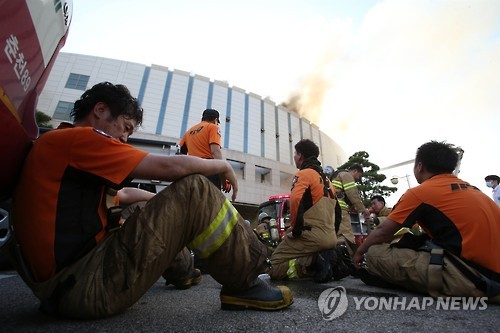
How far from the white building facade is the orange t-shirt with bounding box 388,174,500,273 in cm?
1880

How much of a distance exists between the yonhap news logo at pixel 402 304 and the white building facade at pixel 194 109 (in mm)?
19026

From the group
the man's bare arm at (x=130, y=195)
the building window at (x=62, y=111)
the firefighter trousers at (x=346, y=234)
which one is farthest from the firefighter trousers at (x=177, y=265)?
the building window at (x=62, y=111)

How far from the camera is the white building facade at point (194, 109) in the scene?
68.3 ft

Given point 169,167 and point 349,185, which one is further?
point 349,185

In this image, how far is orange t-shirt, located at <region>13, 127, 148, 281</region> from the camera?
1.06 m

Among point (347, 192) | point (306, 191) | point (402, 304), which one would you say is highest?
point (347, 192)

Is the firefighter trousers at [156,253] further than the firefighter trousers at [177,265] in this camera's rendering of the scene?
No

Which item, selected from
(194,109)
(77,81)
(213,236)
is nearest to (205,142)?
(213,236)

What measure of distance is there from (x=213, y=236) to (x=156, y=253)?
25cm

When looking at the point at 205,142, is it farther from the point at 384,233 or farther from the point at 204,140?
the point at 384,233

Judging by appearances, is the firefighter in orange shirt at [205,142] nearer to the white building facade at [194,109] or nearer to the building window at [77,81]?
the white building facade at [194,109]

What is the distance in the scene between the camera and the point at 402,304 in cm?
164

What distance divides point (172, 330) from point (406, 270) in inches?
75.5

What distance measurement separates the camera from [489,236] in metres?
1.83
